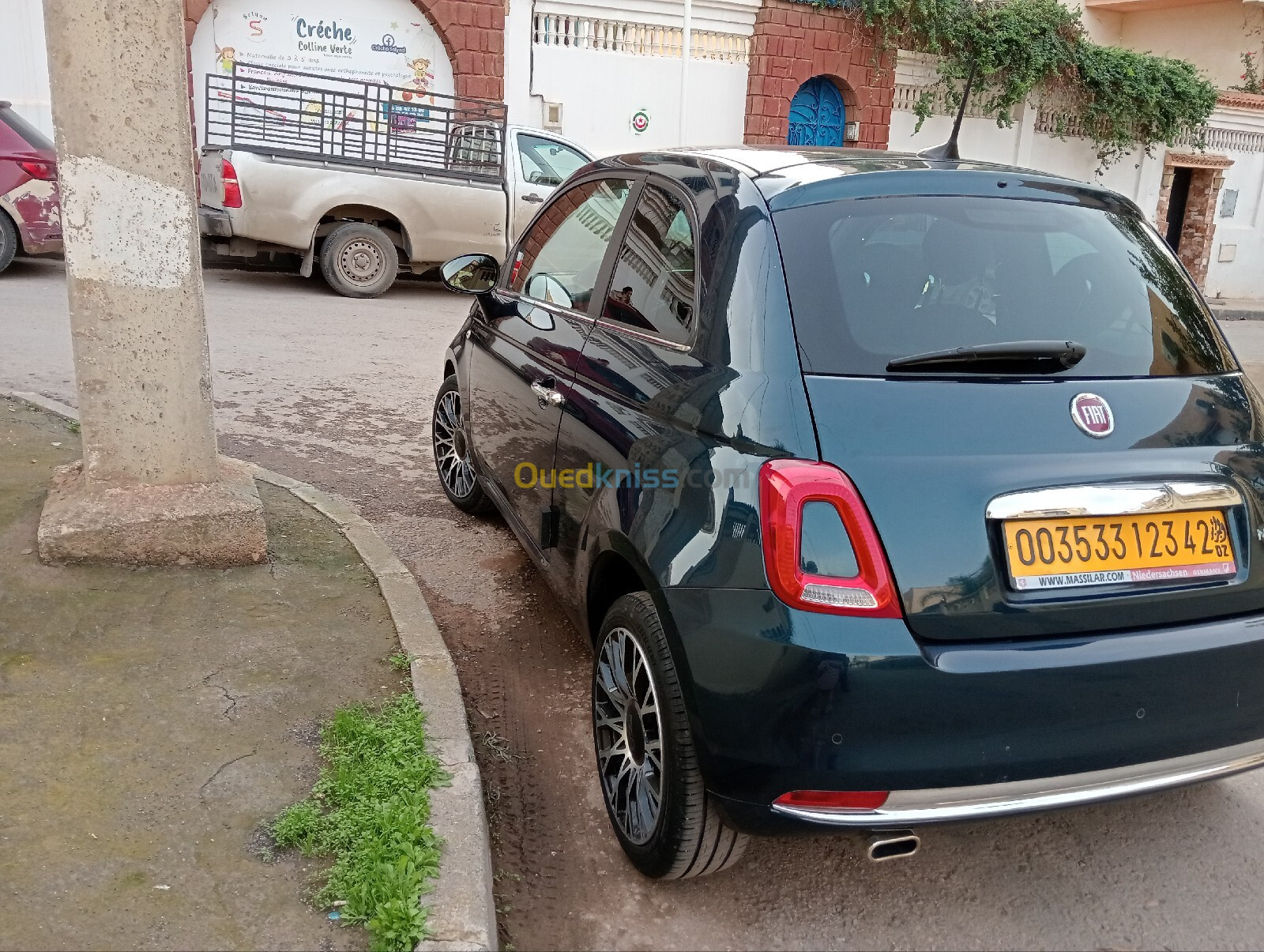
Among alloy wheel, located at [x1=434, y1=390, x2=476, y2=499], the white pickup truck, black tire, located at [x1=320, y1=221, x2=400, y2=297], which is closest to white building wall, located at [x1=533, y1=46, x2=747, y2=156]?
the white pickup truck

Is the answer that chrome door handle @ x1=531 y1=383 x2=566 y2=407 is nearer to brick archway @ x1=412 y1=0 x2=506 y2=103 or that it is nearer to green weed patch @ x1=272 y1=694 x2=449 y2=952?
green weed patch @ x1=272 y1=694 x2=449 y2=952

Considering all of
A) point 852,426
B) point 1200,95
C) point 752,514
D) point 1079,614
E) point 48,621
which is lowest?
point 48,621

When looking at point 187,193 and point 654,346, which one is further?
point 187,193

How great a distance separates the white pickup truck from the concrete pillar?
23.2ft

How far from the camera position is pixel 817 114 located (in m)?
18.4

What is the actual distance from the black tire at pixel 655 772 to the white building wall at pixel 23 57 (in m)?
13.9

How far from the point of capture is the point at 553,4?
15609 mm

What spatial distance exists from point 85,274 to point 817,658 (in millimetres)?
3033

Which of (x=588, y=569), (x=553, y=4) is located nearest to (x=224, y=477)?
(x=588, y=569)

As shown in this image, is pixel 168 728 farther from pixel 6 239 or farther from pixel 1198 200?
pixel 1198 200

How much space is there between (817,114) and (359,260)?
10098 mm

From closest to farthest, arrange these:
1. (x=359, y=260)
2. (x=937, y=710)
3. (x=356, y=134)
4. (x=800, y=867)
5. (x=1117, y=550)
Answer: (x=937, y=710), (x=1117, y=550), (x=800, y=867), (x=359, y=260), (x=356, y=134)

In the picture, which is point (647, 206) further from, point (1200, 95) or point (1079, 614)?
point (1200, 95)

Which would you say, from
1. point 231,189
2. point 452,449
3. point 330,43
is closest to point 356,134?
point 231,189
